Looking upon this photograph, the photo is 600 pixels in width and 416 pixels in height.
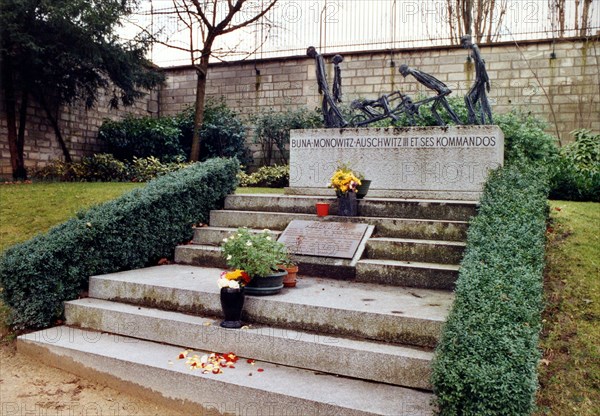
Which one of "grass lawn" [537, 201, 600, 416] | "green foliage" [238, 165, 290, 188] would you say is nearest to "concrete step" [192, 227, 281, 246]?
"grass lawn" [537, 201, 600, 416]

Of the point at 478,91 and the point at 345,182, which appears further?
the point at 478,91

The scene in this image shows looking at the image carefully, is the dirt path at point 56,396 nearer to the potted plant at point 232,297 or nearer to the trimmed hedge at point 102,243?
the trimmed hedge at point 102,243

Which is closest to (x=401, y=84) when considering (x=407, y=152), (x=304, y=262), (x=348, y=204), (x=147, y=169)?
(x=147, y=169)

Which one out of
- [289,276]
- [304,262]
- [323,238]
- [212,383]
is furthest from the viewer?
[323,238]

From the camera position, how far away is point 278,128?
1447cm

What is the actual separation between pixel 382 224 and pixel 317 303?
6.60 feet

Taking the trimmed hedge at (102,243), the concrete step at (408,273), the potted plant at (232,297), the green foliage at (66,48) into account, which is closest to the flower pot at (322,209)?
the concrete step at (408,273)

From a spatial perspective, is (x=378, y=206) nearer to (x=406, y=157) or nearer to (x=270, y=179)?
(x=406, y=157)

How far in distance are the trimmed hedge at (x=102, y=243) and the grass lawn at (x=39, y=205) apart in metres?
1.36

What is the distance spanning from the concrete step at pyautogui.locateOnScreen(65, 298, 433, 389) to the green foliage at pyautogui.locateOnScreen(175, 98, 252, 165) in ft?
33.5

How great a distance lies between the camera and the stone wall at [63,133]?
1287cm

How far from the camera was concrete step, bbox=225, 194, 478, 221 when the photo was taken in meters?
5.94

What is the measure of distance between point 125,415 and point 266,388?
43.1 inches

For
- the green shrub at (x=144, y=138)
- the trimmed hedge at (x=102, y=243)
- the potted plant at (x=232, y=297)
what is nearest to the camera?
the potted plant at (x=232, y=297)
